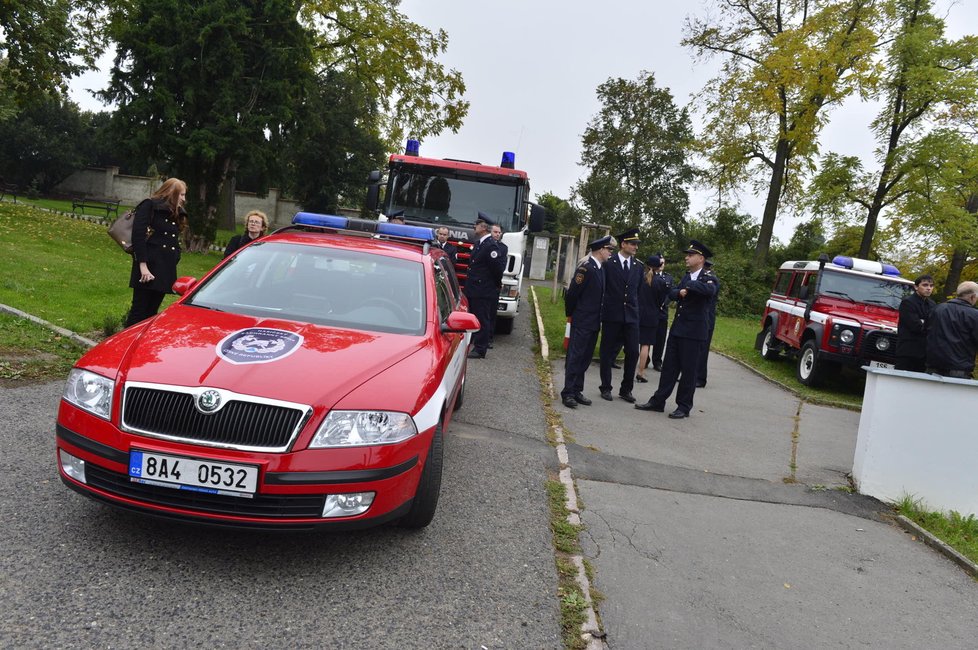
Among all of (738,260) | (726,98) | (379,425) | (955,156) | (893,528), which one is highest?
(726,98)

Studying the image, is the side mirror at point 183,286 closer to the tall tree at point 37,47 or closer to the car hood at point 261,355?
the car hood at point 261,355

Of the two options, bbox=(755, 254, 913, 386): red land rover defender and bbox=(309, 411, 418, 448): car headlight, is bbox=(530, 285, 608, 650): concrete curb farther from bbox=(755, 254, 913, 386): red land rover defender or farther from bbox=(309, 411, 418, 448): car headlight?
bbox=(755, 254, 913, 386): red land rover defender

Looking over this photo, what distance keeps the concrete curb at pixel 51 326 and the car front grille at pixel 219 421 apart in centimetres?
466

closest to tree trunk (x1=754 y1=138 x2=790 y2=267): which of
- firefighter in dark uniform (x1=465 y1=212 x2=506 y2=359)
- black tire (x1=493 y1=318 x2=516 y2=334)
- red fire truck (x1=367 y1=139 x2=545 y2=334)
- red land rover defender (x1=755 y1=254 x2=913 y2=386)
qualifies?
red land rover defender (x1=755 y1=254 x2=913 y2=386)

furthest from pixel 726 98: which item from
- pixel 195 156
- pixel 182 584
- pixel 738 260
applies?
pixel 182 584

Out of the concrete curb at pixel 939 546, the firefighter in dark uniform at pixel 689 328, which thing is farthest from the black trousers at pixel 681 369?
the concrete curb at pixel 939 546

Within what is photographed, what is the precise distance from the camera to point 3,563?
→ 3.24m

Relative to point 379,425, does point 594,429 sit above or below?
below

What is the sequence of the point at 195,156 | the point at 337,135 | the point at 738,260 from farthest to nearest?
the point at 337,135 < the point at 738,260 < the point at 195,156

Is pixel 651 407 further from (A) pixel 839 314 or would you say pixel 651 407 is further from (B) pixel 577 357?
(A) pixel 839 314

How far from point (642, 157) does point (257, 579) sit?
52040mm

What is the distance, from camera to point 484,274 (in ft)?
33.4

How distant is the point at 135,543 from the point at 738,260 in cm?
2788

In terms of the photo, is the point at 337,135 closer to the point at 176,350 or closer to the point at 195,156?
the point at 195,156
